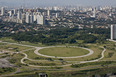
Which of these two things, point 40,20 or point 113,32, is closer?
point 113,32

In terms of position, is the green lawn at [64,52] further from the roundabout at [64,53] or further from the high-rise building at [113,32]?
the high-rise building at [113,32]

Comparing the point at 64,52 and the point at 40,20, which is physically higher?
the point at 40,20

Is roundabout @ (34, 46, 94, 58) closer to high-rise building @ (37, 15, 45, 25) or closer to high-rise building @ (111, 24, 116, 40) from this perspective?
high-rise building @ (111, 24, 116, 40)

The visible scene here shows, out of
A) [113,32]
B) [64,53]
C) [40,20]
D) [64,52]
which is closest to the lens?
[64,53]

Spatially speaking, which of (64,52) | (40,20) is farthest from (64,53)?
(40,20)

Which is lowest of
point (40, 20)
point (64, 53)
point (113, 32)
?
point (64, 53)

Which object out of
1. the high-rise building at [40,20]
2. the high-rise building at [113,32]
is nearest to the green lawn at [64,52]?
the high-rise building at [113,32]

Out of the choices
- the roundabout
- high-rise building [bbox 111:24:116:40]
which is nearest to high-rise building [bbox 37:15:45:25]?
high-rise building [bbox 111:24:116:40]

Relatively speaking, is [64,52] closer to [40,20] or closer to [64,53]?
[64,53]

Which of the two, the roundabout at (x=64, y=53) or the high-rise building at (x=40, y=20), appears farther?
the high-rise building at (x=40, y=20)

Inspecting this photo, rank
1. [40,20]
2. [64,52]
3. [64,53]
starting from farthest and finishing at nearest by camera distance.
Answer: [40,20] < [64,52] < [64,53]

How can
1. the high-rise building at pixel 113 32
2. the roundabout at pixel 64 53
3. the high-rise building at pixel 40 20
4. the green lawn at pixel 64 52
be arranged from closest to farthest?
the roundabout at pixel 64 53
the green lawn at pixel 64 52
the high-rise building at pixel 113 32
the high-rise building at pixel 40 20
